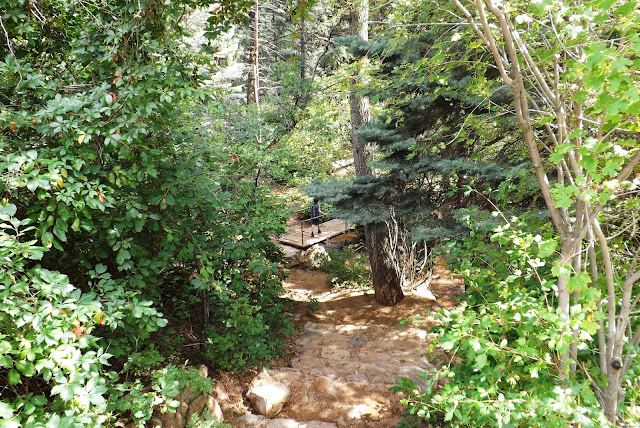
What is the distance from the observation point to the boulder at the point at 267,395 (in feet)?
11.5

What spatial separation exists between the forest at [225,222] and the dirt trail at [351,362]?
1.31 ft

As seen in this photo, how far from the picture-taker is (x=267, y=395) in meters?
3.56

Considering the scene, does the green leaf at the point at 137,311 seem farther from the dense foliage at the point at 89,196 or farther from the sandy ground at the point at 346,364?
the sandy ground at the point at 346,364

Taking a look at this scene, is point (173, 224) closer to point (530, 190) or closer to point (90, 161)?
point (90, 161)

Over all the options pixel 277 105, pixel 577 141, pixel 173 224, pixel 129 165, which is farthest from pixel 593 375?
pixel 277 105

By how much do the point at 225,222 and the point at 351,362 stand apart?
8.01 feet

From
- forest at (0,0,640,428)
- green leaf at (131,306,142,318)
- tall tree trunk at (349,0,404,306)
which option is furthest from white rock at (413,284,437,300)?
green leaf at (131,306,142,318)

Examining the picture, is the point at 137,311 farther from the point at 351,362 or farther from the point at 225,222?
the point at 351,362

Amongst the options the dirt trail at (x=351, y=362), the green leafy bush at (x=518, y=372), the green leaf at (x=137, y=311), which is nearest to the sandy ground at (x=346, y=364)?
the dirt trail at (x=351, y=362)

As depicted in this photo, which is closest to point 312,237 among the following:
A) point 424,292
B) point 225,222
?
point 424,292

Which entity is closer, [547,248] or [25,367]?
[25,367]

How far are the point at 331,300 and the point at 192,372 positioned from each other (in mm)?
4380

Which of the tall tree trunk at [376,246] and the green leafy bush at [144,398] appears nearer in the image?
the green leafy bush at [144,398]

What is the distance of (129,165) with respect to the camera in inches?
105
